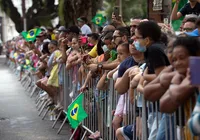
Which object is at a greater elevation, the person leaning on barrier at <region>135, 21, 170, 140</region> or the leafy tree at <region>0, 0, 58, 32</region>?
the person leaning on barrier at <region>135, 21, 170, 140</region>

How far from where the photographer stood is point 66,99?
11656mm

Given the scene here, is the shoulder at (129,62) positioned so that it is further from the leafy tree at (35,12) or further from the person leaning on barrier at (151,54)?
the leafy tree at (35,12)

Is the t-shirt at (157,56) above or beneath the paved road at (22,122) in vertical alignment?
above

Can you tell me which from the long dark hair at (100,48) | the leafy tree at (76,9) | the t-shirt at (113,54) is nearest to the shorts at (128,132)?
the t-shirt at (113,54)

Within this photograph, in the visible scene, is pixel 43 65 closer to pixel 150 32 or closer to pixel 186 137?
pixel 150 32

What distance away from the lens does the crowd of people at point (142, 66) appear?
481 cm

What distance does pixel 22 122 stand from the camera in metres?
12.6

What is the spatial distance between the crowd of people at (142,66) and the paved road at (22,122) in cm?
65

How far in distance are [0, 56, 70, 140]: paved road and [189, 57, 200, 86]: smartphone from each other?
6.47m

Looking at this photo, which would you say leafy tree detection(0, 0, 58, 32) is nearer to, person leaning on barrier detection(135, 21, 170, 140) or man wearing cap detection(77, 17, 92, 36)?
man wearing cap detection(77, 17, 92, 36)

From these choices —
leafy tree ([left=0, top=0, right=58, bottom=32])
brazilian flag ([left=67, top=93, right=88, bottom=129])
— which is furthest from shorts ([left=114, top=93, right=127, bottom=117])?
leafy tree ([left=0, top=0, right=58, bottom=32])

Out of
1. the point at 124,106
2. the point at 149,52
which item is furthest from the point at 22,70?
the point at 149,52

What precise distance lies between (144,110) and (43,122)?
6.51 m

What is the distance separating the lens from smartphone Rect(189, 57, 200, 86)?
4184mm
